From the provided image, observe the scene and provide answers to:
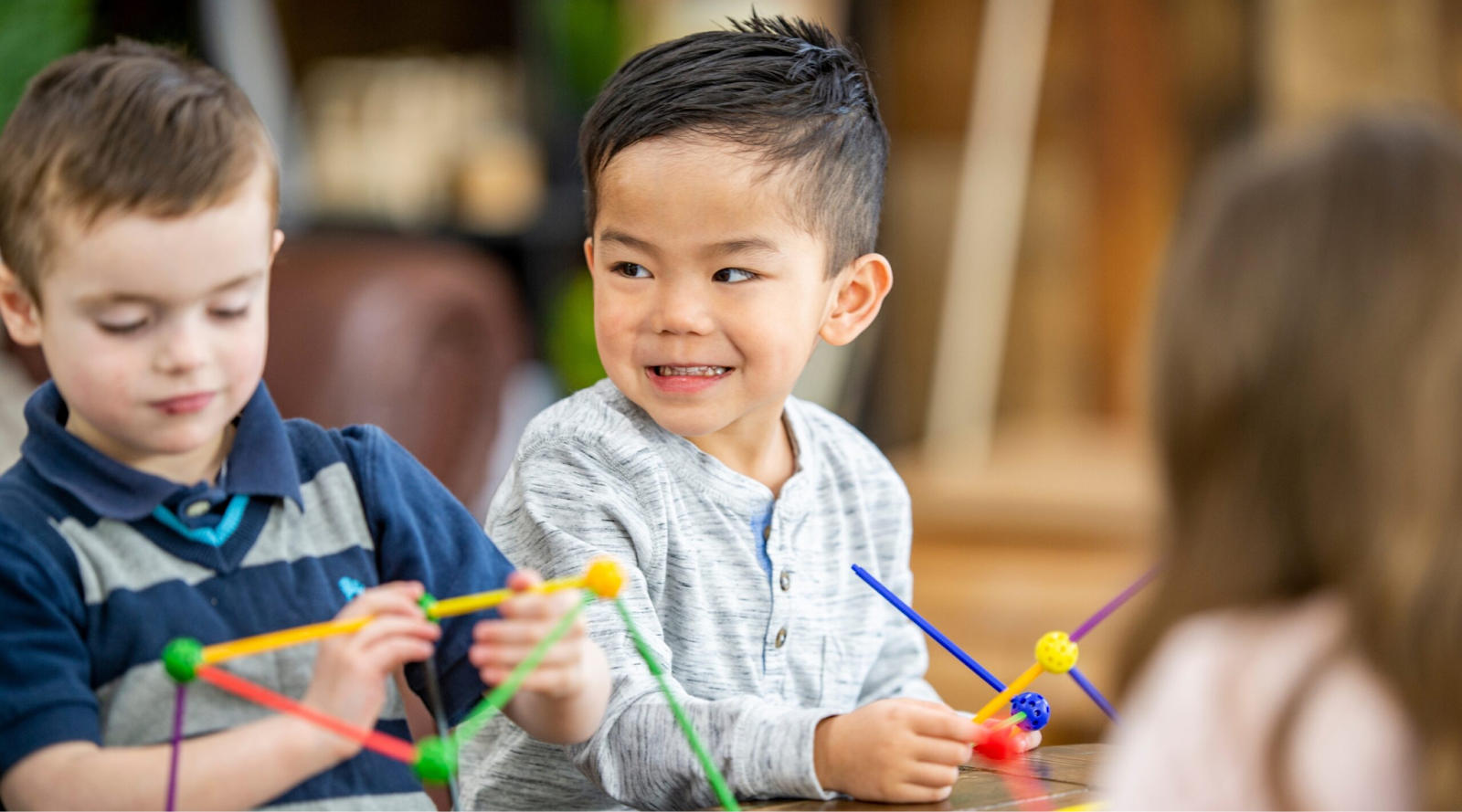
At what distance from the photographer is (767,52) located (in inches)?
38.7

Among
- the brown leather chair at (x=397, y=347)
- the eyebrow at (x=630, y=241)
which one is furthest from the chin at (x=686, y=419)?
the brown leather chair at (x=397, y=347)

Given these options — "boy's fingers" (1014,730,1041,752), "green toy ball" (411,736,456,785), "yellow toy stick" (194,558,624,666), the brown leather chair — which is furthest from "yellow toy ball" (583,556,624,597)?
the brown leather chair

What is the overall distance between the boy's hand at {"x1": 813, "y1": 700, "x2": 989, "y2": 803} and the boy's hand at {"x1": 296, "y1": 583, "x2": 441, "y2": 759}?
247mm

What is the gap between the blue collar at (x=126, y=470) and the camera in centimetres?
73

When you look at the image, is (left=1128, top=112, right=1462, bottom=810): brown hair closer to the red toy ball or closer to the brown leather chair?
the red toy ball

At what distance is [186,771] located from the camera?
0.69 metres

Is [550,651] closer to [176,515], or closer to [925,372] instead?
[176,515]

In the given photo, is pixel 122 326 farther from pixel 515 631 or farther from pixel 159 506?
pixel 515 631

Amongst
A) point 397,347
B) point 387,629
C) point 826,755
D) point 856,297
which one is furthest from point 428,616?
point 397,347

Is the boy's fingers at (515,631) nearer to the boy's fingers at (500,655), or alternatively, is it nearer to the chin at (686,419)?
the boy's fingers at (500,655)

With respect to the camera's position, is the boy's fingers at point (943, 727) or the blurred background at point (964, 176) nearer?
the boy's fingers at point (943, 727)

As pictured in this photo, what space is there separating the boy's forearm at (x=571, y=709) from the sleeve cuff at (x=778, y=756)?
0.29 feet

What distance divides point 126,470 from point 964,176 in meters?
2.57

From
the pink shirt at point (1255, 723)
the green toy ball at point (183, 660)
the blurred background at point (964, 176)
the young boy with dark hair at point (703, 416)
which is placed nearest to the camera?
the pink shirt at point (1255, 723)
